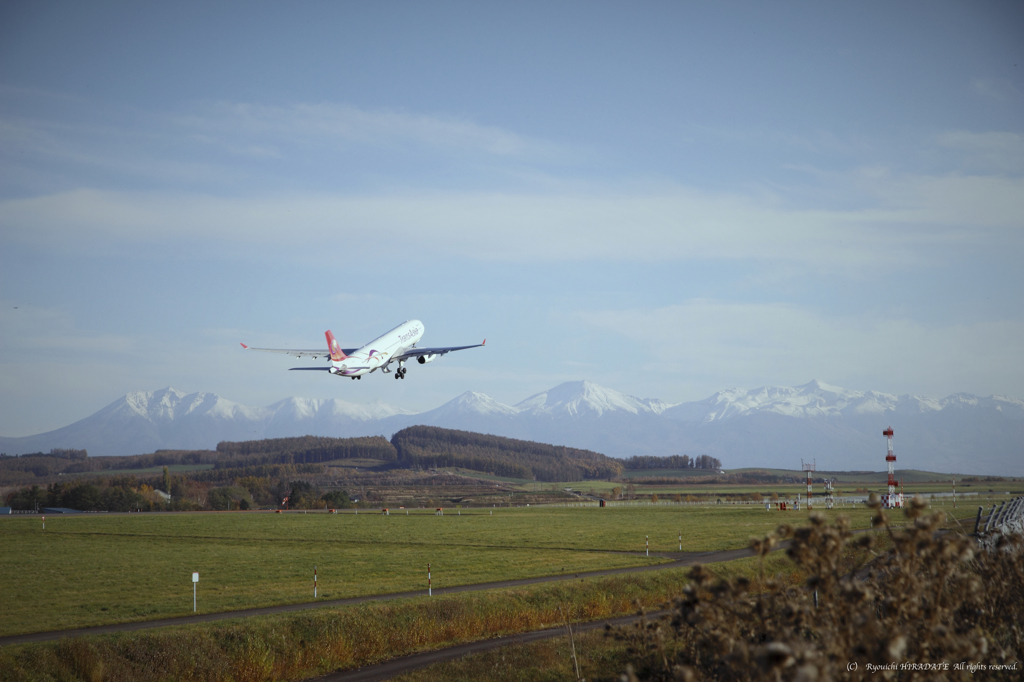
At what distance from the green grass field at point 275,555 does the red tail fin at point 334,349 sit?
16.4 m

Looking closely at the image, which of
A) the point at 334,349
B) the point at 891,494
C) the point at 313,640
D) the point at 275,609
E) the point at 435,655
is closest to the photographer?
the point at 435,655

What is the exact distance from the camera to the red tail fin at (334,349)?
69338 mm

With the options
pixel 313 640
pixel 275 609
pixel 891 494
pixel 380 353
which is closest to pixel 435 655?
pixel 313 640

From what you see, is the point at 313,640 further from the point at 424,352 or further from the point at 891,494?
the point at 891,494

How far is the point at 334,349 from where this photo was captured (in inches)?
2739

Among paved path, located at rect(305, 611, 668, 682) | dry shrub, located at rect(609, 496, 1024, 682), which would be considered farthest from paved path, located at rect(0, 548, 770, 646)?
dry shrub, located at rect(609, 496, 1024, 682)

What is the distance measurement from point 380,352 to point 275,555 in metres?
21.9

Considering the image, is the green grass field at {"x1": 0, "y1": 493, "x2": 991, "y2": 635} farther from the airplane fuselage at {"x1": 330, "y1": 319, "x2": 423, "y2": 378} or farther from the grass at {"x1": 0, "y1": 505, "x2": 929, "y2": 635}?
the airplane fuselage at {"x1": 330, "y1": 319, "x2": 423, "y2": 378}

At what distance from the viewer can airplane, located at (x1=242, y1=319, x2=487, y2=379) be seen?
67.6m

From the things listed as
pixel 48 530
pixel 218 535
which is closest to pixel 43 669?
pixel 218 535

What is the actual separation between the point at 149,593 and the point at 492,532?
42.9 meters

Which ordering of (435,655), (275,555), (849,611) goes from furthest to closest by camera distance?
1. (275,555)
2. (435,655)
3. (849,611)

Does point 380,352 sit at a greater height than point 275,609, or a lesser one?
greater

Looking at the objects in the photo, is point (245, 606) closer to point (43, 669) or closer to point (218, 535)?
point (43, 669)
